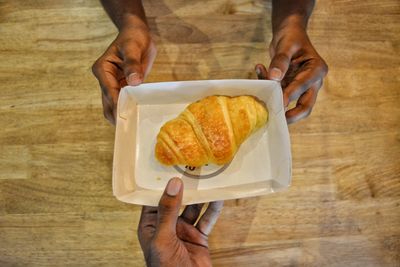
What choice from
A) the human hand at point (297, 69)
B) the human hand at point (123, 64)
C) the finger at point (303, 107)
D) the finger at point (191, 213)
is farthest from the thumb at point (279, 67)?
the finger at point (191, 213)

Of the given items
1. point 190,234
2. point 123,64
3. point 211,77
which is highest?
point 123,64

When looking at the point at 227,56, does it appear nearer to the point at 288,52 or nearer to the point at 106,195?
the point at 288,52

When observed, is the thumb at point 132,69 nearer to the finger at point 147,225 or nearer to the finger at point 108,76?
the finger at point 108,76

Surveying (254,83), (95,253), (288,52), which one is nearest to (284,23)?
(288,52)

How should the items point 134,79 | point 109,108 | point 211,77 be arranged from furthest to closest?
point 211,77, point 109,108, point 134,79

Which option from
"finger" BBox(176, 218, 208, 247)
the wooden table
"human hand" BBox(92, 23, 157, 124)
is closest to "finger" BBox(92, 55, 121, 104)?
"human hand" BBox(92, 23, 157, 124)

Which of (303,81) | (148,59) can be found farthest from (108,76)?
(303,81)

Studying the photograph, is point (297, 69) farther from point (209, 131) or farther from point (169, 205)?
point (169, 205)
